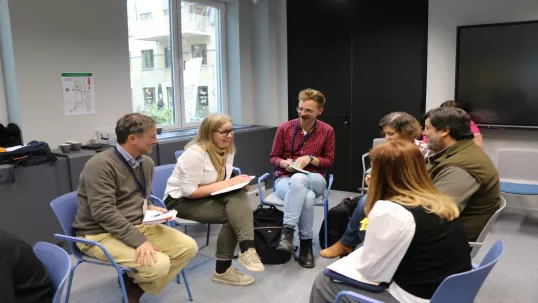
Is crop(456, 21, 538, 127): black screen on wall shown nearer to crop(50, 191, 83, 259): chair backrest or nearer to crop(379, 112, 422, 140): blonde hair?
crop(379, 112, 422, 140): blonde hair

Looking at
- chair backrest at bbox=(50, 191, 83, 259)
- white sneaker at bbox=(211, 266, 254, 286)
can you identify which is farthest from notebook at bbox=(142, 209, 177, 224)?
white sneaker at bbox=(211, 266, 254, 286)

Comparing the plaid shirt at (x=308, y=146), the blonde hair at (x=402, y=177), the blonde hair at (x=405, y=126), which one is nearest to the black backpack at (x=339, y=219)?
the plaid shirt at (x=308, y=146)

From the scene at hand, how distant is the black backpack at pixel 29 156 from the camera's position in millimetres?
2924

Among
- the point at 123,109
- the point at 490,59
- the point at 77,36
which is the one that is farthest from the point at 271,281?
the point at 490,59

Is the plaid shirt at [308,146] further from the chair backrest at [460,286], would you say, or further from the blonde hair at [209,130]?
the chair backrest at [460,286]

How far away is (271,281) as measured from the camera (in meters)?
2.84

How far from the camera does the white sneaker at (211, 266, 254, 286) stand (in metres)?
2.76

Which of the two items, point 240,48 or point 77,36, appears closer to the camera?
point 77,36

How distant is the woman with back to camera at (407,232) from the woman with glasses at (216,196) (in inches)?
45.0

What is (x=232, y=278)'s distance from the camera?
9.07 ft

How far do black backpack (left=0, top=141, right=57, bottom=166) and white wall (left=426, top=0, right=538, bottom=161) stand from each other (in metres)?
3.55

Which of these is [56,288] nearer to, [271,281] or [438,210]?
[438,210]

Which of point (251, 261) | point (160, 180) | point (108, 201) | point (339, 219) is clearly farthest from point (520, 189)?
point (108, 201)

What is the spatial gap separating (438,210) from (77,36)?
3325 mm
